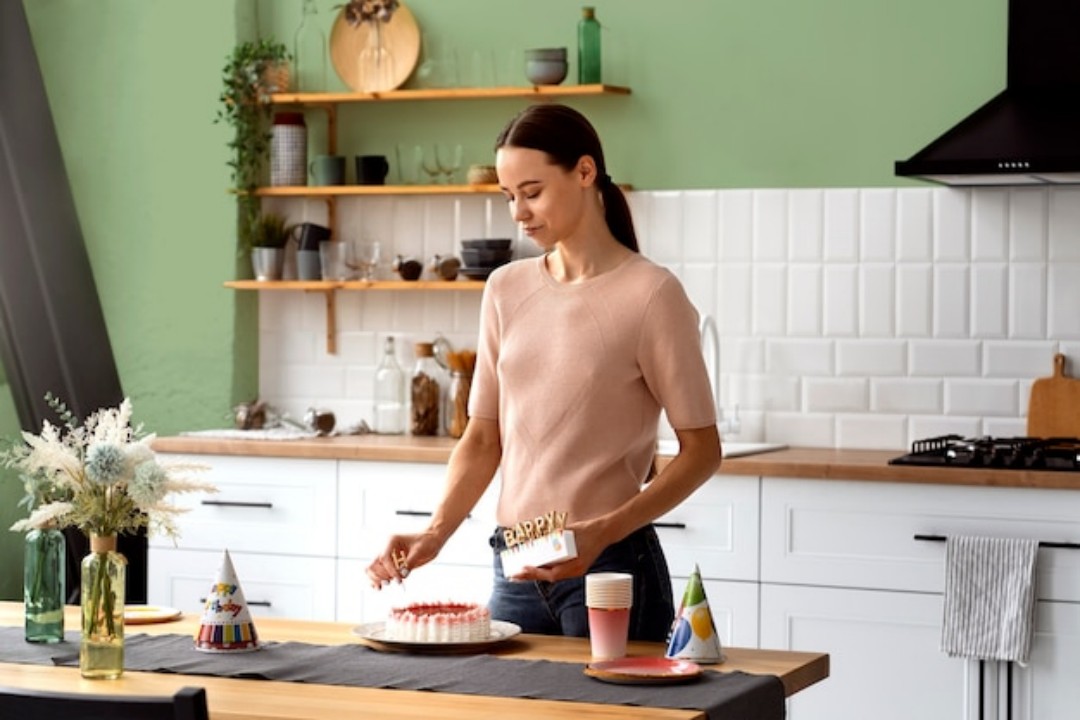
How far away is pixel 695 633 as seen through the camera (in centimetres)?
275

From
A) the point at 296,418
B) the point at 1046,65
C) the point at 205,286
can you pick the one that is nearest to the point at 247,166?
the point at 205,286

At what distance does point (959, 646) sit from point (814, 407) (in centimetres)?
105

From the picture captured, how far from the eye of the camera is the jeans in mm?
3072

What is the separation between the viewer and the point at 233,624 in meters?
2.92

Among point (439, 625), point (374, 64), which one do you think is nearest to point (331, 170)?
point (374, 64)

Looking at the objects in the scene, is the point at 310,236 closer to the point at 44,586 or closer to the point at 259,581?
the point at 259,581

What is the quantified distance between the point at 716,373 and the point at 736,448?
292 millimetres

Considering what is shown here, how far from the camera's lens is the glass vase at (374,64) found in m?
5.70

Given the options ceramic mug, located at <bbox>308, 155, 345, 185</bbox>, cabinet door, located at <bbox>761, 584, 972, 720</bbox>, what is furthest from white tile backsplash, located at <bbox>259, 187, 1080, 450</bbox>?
cabinet door, located at <bbox>761, 584, 972, 720</bbox>

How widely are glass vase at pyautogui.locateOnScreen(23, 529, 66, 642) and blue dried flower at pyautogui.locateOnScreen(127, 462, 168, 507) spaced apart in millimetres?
270

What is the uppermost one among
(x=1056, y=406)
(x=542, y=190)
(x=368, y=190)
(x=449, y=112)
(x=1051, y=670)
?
(x=449, y=112)

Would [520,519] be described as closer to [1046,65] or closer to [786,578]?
[786,578]

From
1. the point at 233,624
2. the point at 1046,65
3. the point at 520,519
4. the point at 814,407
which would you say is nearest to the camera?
the point at 233,624

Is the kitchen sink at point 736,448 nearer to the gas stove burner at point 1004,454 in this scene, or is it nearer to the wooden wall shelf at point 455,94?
the gas stove burner at point 1004,454
